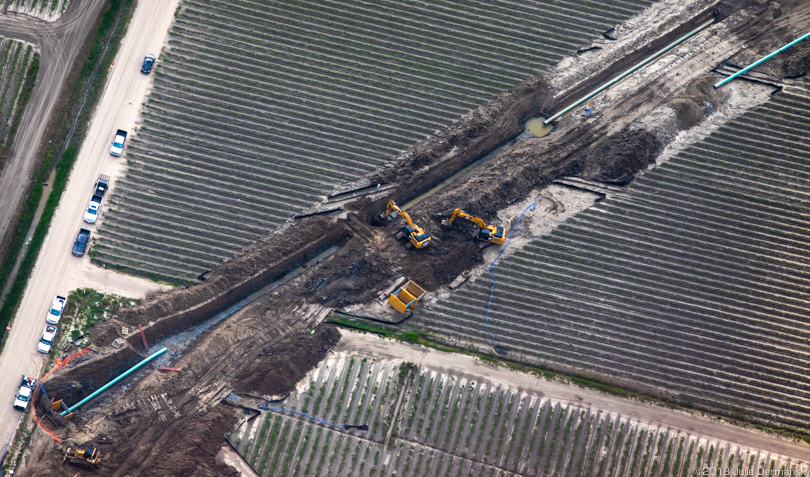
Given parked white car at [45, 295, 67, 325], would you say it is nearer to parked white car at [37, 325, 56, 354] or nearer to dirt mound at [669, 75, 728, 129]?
parked white car at [37, 325, 56, 354]

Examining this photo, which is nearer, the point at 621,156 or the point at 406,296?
the point at 406,296

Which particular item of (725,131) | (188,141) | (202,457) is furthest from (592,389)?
(188,141)

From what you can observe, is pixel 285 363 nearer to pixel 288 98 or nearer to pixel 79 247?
pixel 79 247

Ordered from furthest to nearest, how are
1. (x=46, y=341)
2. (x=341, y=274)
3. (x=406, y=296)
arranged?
(x=341, y=274) < (x=406, y=296) < (x=46, y=341)

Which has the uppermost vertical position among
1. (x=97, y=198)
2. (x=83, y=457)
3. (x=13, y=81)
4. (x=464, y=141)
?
(x=464, y=141)

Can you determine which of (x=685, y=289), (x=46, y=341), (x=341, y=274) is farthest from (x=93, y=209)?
(x=685, y=289)

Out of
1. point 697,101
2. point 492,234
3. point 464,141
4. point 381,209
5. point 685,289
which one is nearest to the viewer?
point 492,234

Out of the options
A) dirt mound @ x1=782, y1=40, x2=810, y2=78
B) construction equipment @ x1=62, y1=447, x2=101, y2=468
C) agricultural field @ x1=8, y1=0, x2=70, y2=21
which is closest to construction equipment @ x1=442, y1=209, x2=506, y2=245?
construction equipment @ x1=62, y1=447, x2=101, y2=468
